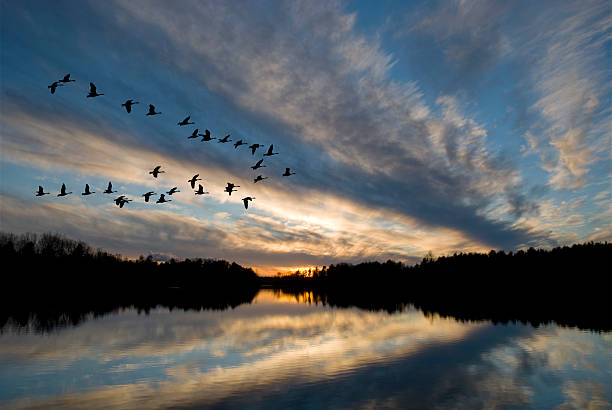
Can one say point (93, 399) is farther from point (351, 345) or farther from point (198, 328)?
point (198, 328)

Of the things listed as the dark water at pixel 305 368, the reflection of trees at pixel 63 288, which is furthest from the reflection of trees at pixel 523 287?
the reflection of trees at pixel 63 288

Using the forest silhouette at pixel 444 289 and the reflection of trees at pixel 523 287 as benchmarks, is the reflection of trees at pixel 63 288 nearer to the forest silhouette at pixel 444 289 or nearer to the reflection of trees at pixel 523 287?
the forest silhouette at pixel 444 289

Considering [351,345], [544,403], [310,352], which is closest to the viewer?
[544,403]

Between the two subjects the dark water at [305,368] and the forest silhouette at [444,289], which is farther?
the forest silhouette at [444,289]

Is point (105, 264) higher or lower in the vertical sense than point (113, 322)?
higher

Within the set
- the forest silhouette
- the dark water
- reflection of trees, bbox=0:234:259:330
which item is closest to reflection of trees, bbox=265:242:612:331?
the forest silhouette

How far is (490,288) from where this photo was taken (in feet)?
484

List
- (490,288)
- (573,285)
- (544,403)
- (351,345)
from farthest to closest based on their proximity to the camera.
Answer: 1. (490,288)
2. (573,285)
3. (351,345)
4. (544,403)

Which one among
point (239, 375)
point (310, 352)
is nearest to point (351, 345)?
point (310, 352)

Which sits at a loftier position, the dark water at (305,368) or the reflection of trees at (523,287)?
the reflection of trees at (523,287)

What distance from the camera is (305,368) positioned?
95.8 feet

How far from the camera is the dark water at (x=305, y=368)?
22.0 meters

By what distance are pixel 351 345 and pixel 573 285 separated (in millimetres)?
112711

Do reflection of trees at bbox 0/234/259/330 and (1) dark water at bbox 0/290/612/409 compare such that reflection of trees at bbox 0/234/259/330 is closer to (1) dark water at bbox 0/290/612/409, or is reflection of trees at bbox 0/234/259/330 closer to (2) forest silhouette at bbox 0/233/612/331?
(2) forest silhouette at bbox 0/233/612/331
